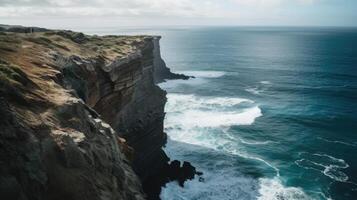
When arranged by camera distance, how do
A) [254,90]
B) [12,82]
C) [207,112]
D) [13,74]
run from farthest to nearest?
[254,90] → [207,112] → [13,74] → [12,82]

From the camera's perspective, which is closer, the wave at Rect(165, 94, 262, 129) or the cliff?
the cliff

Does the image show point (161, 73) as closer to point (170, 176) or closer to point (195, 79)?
point (195, 79)

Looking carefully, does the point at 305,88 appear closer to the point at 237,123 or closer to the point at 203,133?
the point at 237,123

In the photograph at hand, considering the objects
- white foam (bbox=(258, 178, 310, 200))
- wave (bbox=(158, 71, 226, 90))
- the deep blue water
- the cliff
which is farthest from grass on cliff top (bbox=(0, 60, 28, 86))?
wave (bbox=(158, 71, 226, 90))

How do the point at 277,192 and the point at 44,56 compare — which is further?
the point at 277,192

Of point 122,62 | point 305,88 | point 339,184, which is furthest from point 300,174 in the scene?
point 305,88

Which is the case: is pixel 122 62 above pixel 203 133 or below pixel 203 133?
above

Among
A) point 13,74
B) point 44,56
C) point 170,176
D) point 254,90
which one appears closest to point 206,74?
point 254,90

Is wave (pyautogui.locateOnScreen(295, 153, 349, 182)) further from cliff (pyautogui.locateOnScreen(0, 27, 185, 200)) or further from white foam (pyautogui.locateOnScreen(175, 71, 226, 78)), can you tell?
white foam (pyautogui.locateOnScreen(175, 71, 226, 78))

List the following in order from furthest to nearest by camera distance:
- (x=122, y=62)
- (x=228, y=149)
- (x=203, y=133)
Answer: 1. (x=203, y=133)
2. (x=228, y=149)
3. (x=122, y=62)
